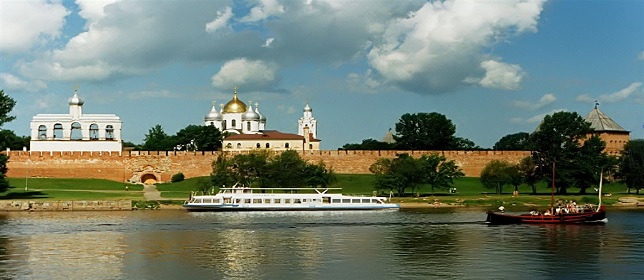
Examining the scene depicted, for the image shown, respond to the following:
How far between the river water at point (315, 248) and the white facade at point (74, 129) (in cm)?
4078

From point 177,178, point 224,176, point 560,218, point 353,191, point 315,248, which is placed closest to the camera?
point 315,248

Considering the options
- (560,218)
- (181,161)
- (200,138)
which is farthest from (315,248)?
(200,138)

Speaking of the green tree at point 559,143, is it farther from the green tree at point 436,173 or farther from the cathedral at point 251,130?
the cathedral at point 251,130

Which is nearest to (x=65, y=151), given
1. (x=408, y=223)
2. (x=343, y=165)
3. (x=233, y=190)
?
(x=343, y=165)

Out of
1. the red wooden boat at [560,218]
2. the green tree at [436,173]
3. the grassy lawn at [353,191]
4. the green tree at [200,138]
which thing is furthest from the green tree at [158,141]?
the red wooden boat at [560,218]

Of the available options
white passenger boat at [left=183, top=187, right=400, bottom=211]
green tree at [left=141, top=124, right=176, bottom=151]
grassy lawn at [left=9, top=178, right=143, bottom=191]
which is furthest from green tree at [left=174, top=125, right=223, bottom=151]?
white passenger boat at [left=183, top=187, right=400, bottom=211]

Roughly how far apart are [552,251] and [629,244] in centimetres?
394

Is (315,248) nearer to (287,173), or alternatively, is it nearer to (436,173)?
(287,173)

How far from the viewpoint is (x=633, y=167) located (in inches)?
2542

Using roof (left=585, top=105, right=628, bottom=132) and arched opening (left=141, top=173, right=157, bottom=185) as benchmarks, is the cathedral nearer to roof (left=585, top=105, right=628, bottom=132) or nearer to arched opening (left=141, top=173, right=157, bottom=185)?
arched opening (left=141, top=173, right=157, bottom=185)

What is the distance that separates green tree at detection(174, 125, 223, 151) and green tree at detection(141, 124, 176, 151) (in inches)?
57.3

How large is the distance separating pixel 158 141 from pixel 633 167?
6147 centimetres

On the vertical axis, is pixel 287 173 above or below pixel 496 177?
above

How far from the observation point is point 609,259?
93.2ft
